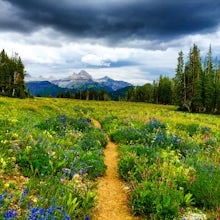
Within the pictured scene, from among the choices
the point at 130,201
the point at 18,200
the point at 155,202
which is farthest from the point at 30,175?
the point at 155,202

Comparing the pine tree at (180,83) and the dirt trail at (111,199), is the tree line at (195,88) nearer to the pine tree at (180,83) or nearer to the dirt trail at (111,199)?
the pine tree at (180,83)

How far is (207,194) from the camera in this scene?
17.7ft

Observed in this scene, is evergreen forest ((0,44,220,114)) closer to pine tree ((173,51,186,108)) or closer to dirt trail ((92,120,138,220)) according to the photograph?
pine tree ((173,51,186,108))

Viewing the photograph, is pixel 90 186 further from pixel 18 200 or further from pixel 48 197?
pixel 18 200

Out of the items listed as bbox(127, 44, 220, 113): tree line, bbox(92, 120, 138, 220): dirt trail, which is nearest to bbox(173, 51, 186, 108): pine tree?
bbox(127, 44, 220, 113): tree line

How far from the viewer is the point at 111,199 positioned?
5.81 meters

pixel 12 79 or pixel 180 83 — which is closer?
pixel 180 83

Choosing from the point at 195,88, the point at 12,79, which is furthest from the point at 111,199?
the point at 12,79

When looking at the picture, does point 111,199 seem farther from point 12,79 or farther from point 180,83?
point 12,79

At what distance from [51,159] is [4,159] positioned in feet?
4.08

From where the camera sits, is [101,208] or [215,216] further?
[101,208]

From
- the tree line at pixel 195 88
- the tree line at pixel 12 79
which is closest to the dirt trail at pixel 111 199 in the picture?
the tree line at pixel 195 88

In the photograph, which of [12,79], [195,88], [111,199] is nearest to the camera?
[111,199]

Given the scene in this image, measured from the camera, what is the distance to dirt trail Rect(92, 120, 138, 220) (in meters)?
4.98
